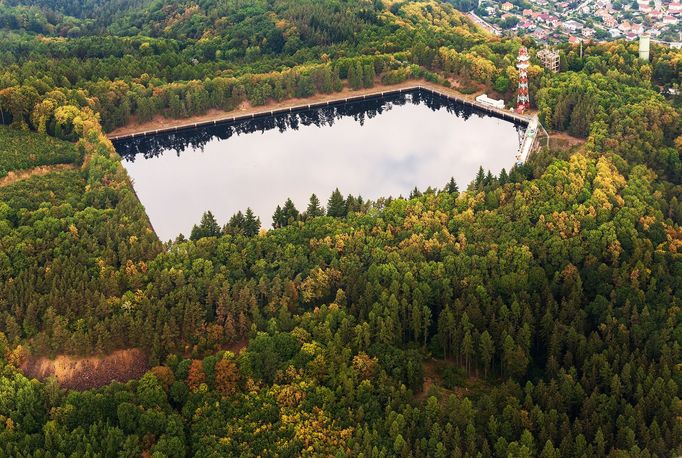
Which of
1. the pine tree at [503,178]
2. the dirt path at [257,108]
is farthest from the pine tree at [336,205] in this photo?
the dirt path at [257,108]

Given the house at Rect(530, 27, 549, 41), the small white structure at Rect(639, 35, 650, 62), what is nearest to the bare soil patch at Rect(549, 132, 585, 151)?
the small white structure at Rect(639, 35, 650, 62)

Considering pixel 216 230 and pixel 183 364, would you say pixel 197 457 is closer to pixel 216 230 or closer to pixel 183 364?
pixel 183 364

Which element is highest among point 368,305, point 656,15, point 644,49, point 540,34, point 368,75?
point 644,49

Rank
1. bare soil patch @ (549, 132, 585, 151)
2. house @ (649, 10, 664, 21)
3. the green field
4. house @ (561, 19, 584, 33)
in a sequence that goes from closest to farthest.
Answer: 1. the green field
2. bare soil patch @ (549, 132, 585, 151)
3. house @ (561, 19, 584, 33)
4. house @ (649, 10, 664, 21)

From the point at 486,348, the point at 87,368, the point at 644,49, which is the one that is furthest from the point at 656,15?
the point at 87,368

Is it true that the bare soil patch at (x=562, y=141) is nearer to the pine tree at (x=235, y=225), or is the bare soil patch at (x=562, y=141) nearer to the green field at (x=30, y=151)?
the pine tree at (x=235, y=225)

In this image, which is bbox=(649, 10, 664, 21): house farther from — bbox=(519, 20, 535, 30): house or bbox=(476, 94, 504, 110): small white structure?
bbox=(476, 94, 504, 110): small white structure

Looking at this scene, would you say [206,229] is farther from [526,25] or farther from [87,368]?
[526,25]
